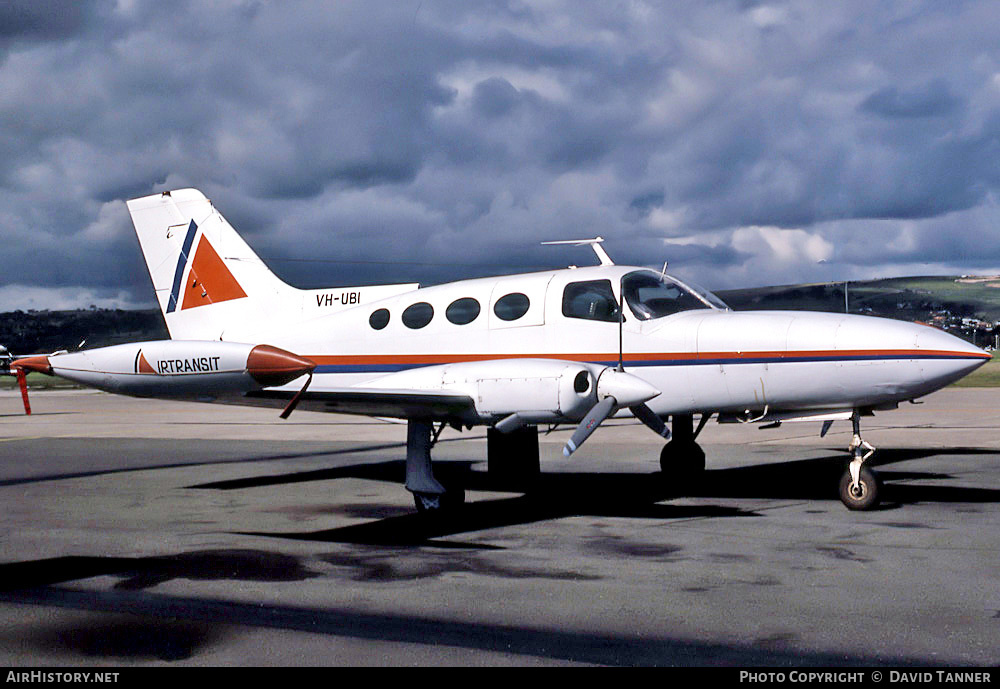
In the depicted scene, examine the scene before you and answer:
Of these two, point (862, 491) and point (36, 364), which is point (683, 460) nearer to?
point (862, 491)

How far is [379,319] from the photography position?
14102 millimetres

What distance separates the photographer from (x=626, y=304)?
12.3 meters

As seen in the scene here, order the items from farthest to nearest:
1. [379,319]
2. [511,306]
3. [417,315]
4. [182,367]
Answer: [379,319] < [417,315] < [511,306] < [182,367]

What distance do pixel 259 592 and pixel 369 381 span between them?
6334 millimetres

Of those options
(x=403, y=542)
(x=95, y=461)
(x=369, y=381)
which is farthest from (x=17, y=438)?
(x=403, y=542)

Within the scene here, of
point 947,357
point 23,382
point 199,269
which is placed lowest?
point 23,382

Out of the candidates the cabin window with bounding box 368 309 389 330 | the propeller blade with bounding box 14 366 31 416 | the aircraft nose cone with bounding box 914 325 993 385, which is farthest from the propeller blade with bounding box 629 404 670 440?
the propeller blade with bounding box 14 366 31 416

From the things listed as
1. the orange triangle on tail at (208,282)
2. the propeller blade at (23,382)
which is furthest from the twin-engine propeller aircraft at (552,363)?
the orange triangle on tail at (208,282)

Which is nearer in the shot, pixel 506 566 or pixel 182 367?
pixel 506 566

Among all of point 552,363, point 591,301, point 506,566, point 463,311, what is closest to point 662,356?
point 591,301

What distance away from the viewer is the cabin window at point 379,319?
1402 cm

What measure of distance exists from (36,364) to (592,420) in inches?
258

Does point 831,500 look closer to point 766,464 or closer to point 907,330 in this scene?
point 907,330

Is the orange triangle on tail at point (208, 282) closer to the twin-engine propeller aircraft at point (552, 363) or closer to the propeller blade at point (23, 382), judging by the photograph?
the twin-engine propeller aircraft at point (552, 363)
